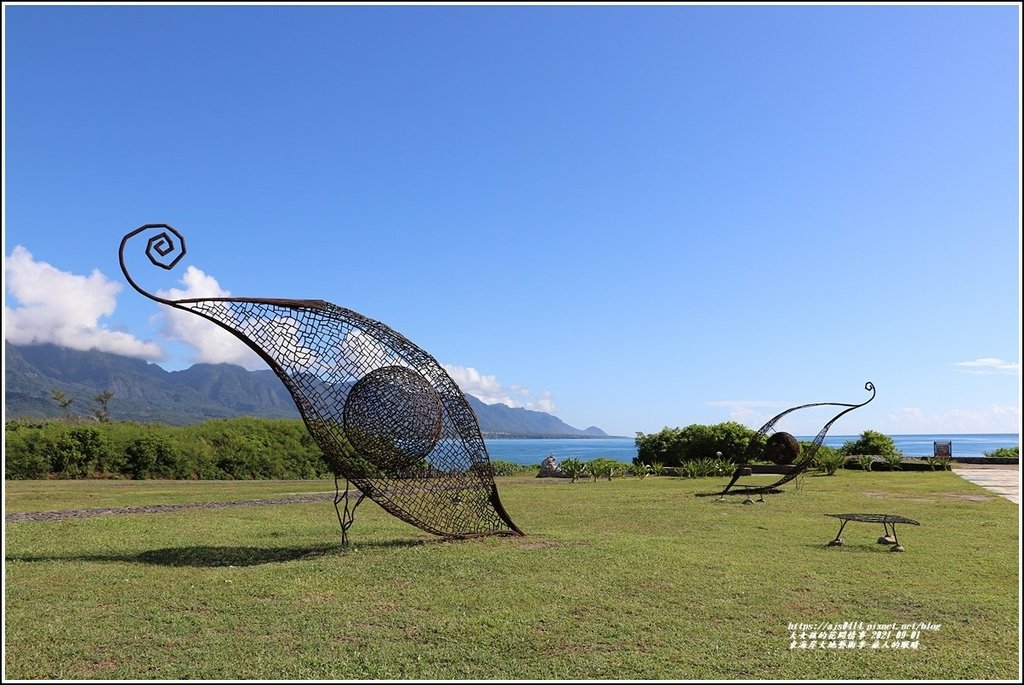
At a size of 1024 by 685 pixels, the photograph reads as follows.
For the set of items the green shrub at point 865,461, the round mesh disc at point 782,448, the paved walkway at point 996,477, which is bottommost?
the paved walkway at point 996,477

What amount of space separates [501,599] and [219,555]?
13.6 feet

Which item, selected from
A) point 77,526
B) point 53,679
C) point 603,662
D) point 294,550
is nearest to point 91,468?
point 77,526

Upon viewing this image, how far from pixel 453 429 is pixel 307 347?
7.26 feet

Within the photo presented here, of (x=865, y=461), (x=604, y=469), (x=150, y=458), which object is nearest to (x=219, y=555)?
(x=150, y=458)

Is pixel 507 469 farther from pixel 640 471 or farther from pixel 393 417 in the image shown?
pixel 393 417

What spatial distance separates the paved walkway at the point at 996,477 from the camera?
17.6m

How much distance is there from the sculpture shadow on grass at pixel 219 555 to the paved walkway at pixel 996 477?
12964mm

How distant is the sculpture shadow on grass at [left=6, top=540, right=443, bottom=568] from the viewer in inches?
331

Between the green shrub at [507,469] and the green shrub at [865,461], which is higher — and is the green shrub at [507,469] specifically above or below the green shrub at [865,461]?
below

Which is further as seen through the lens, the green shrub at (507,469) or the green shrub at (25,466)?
the green shrub at (507,469)

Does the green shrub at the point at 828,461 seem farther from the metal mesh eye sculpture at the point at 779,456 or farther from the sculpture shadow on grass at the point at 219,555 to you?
the sculpture shadow on grass at the point at 219,555

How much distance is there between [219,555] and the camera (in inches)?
350

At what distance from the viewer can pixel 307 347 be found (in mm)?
8414

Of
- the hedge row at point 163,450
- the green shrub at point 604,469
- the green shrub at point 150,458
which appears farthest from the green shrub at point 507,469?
the green shrub at point 150,458
